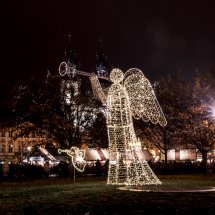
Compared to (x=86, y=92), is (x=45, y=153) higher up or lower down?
lower down

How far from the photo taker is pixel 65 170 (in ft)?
151

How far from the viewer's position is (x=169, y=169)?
49469 mm

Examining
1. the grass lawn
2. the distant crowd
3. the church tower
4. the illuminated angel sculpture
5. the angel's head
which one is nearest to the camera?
the grass lawn

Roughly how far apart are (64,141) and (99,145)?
4.19 meters

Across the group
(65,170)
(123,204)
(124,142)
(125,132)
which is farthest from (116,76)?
(65,170)

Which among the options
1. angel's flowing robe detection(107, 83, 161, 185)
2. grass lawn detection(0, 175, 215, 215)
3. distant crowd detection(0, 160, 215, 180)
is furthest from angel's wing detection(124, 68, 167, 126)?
distant crowd detection(0, 160, 215, 180)

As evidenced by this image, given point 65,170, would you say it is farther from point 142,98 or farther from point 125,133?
point 142,98

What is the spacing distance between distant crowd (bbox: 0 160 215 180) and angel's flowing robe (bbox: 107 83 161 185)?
17.5 m

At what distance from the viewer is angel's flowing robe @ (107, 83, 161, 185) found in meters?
25.2

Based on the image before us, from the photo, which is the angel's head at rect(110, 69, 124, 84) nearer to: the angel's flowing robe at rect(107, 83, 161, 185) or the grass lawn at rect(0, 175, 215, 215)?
the angel's flowing robe at rect(107, 83, 161, 185)

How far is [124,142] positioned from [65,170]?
2163 centimetres

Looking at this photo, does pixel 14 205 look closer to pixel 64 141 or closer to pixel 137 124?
pixel 64 141

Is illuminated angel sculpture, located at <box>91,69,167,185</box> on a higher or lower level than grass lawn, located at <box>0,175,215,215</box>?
higher

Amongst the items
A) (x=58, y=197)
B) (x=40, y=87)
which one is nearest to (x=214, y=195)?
(x=58, y=197)
